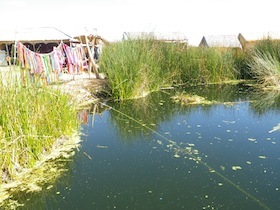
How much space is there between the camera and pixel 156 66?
7453mm

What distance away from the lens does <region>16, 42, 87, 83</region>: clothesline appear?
608 centimetres

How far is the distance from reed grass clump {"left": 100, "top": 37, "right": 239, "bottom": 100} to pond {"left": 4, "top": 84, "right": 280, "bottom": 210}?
112 centimetres

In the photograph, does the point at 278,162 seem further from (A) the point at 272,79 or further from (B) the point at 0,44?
(B) the point at 0,44

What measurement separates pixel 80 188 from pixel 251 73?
26.6 feet

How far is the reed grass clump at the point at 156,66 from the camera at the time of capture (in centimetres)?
644

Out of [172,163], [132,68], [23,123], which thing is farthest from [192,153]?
[132,68]

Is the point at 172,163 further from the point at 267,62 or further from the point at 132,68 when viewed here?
the point at 267,62

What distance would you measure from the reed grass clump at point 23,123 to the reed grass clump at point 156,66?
9.16 ft

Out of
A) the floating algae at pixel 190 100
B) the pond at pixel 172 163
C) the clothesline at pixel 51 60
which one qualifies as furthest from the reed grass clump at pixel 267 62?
the clothesline at pixel 51 60

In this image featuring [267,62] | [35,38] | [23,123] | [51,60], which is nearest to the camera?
[23,123]

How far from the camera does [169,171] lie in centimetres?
303

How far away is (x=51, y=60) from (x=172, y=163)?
5.09 metres

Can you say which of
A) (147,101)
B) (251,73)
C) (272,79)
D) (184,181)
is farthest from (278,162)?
(251,73)

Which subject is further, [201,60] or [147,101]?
[201,60]
